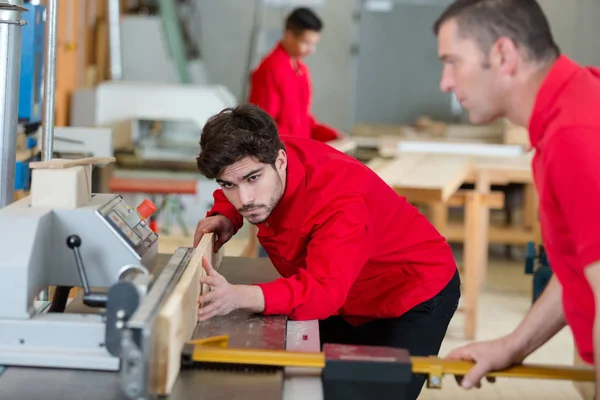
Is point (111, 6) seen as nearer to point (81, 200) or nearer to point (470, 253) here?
point (470, 253)

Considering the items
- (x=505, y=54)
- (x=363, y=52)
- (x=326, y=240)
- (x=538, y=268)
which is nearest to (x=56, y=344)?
(x=326, y=240)

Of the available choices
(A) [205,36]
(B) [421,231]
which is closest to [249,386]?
(B) [421,231]

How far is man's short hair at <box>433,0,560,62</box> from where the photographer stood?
149cm

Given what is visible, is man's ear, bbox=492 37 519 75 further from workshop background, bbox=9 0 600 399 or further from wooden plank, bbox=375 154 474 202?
wooden plank, bbox=375 154 474 202

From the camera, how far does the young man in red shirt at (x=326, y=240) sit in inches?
75.4

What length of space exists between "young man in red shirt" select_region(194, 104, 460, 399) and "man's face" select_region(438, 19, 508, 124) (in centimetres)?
50

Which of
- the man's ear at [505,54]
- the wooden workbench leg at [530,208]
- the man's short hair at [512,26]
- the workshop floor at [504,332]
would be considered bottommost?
the workshop floor at [504,332]

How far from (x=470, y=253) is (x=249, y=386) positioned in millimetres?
3276

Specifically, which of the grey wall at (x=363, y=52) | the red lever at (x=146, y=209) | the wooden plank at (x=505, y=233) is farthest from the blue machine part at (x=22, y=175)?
the grey wall at (x=363, y=52)

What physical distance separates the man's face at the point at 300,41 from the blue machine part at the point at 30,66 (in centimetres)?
157

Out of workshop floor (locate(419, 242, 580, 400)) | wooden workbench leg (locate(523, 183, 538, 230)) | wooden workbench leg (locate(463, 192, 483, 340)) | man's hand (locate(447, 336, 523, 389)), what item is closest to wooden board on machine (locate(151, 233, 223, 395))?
man's hand (locate(447, 336, 523, 389))

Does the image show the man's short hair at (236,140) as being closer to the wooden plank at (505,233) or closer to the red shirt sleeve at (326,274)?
the red shirt sleeve at (326,274)

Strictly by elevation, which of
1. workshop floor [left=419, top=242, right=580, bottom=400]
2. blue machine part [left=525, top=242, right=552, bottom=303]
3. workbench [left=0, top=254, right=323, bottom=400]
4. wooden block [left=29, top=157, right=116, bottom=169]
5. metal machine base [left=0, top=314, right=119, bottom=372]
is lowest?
workshop floor [left=419, top=242, right=580, bottom=400]

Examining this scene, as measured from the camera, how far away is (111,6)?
19.3ft
